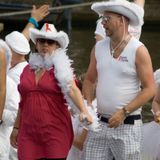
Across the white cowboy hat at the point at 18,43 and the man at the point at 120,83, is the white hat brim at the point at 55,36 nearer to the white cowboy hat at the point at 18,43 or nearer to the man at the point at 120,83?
the man at the point at 120,83

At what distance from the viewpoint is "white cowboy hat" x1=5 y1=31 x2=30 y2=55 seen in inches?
229

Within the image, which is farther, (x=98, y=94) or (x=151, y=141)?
(x=151, y=141)

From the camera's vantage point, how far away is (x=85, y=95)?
15.4 feet

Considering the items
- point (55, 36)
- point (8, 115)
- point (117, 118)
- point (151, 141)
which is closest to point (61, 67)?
point (55, 36)

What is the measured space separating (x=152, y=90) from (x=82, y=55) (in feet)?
40.0

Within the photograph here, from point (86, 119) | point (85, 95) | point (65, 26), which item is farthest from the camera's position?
point (65, 26)

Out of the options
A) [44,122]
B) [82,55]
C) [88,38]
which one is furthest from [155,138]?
[88,38]

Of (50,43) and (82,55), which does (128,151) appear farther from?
(82,55)

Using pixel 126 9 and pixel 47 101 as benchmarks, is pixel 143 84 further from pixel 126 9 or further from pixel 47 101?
pixel 47 101

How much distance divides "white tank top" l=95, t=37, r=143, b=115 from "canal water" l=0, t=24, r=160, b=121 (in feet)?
29.7

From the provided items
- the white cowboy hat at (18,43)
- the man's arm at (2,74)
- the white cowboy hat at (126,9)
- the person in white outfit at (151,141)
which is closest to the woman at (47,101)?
the man's arm at (2,74)

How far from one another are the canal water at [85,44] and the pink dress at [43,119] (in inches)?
355

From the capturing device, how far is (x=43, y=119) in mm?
4422

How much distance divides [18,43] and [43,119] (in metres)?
1.59
